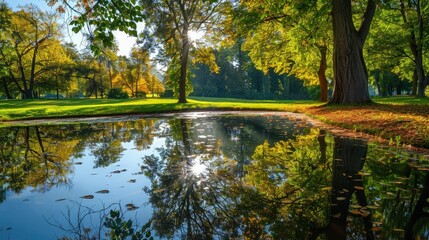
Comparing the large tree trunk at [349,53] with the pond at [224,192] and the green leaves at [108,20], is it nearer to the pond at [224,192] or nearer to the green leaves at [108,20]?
the pond at [224,192]

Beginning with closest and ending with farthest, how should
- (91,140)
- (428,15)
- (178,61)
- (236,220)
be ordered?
(236,220) → (91,140) → (428,15) → (178,61)

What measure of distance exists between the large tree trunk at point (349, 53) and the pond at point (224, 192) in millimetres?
8772


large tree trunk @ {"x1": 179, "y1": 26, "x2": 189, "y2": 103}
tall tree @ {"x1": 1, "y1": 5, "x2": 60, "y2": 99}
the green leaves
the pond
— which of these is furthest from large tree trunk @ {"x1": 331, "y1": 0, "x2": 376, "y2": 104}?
tall tree @ {"x1": 1, "y1": 5, "x2": 60, "y2": 99}

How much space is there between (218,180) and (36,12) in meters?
48.3

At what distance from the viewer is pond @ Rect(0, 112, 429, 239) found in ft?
9.05

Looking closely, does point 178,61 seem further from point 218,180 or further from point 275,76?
point 275,76

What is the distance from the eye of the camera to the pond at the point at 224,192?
2.76 metres

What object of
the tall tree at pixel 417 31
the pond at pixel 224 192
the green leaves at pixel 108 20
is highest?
the tall tree at pixel 417 31

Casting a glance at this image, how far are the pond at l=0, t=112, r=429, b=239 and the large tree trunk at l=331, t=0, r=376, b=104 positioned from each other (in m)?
8.77

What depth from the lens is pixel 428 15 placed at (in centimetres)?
2352

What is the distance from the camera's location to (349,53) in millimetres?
14070

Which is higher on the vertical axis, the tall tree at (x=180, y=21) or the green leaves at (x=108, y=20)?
the tall tree at (x=180, y=21)

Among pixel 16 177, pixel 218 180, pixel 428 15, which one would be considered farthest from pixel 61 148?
pixel 428 15

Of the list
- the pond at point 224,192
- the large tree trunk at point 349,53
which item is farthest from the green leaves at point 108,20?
the large tree trunk at point 349,53
